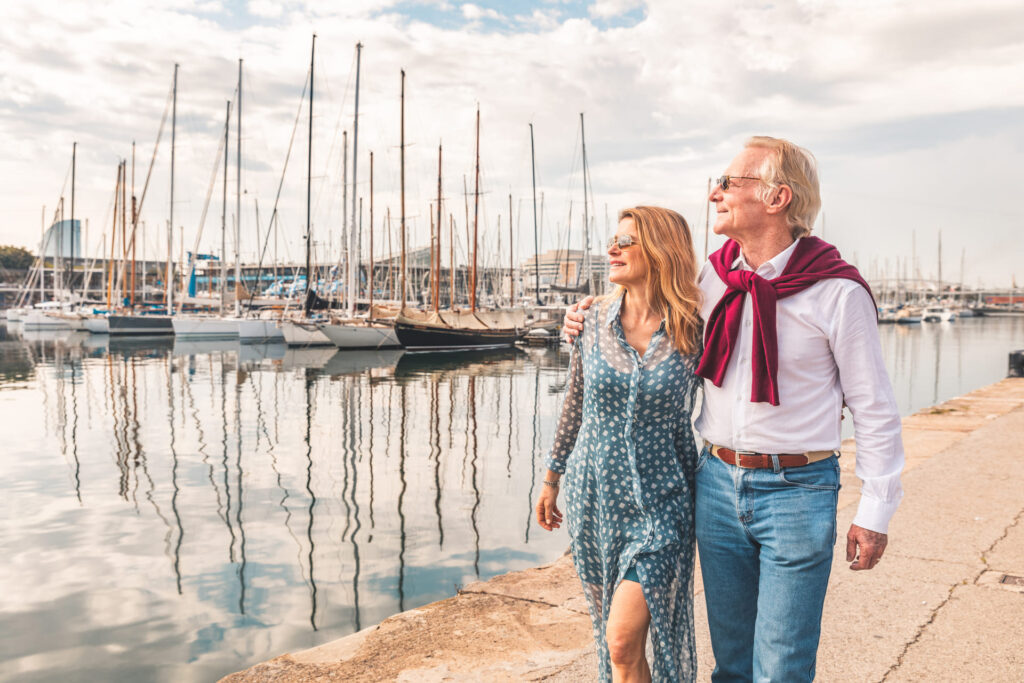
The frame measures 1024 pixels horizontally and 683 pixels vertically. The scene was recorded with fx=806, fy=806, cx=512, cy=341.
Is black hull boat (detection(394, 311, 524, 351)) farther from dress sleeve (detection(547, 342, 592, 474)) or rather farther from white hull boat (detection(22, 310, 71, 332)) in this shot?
dress sleeve (detection(547, 342, 592, 474))

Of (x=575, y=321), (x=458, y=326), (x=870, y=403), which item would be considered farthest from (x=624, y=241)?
(x=458, y=326)

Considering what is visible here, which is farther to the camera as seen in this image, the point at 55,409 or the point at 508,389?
the point at 508,389

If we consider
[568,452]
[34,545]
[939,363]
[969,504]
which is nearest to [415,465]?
[34,545]

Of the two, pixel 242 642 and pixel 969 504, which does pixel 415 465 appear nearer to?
pixel 242 642

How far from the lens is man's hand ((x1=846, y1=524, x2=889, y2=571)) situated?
211 centimetres

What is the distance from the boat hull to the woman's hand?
34.8 meters

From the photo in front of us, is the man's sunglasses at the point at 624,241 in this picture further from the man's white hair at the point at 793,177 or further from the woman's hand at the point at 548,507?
the woman's hand at the point at 548,507

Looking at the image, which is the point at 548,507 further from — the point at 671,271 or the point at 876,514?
the point at 876,514

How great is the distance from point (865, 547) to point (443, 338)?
→ 120ft

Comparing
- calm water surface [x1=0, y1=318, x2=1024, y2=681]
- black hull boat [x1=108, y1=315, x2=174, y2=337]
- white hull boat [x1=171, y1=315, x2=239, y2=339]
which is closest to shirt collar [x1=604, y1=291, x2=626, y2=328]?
calm water surface [x1=0, y1=318, x2=1024, y2=681]

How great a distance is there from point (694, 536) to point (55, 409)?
60.2ft

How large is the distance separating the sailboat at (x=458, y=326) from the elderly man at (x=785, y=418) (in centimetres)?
3531

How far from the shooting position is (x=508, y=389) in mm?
22562

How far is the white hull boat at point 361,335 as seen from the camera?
37.9m
